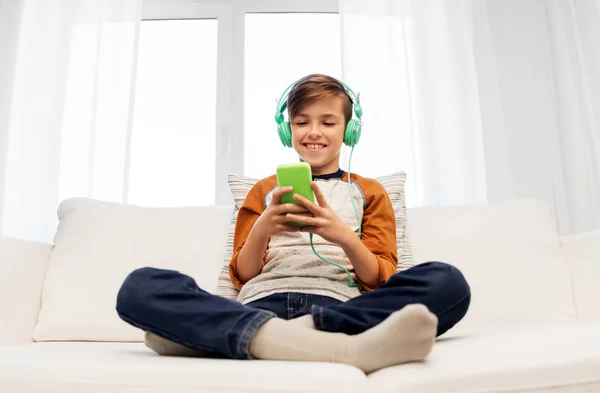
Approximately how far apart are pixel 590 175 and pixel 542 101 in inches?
16.4

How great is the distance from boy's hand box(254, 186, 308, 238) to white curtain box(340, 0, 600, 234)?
1224mm

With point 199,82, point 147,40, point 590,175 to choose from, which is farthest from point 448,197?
point 147,40

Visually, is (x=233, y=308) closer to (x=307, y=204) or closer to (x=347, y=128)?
(x=307, y=204)

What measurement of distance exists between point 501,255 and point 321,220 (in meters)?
0.64

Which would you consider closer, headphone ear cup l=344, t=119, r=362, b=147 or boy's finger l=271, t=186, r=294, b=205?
boy's finger l=271, t=186, r=294, b=205

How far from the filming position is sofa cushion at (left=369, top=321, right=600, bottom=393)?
76cm

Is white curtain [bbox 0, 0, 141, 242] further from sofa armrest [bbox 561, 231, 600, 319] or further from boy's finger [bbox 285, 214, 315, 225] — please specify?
sofa armrest [bbox 561, 231, 600, 319]

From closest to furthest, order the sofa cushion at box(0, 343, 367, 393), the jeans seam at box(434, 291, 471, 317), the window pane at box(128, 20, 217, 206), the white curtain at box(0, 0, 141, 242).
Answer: the sofa cushion at box(0, 343, 367, 393) → the jeans seam at box(434, 291, 471, 317) → the white curtain at box(0, 0, 141, 242) → the window pane at box(128, 20, 217, 206)

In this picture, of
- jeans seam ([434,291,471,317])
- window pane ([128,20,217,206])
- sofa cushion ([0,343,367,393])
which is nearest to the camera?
sofa cushion ([0,343,367,393])

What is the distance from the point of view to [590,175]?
7.63 feet

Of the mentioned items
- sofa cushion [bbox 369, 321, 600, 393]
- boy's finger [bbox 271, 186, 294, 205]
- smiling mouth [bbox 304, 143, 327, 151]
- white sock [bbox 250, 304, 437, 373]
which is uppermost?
smiling mouth [bbox 304, 143, 327, 151]

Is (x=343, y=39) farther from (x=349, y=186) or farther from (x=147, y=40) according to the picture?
(x=349, y=186)

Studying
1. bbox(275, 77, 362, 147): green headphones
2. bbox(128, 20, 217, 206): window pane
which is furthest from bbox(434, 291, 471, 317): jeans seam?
bbox(128, 20, 217, 206): window pane

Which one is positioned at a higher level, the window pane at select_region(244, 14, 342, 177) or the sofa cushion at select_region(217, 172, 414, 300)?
the window pane at select_region(244, 14, 342, 177)
